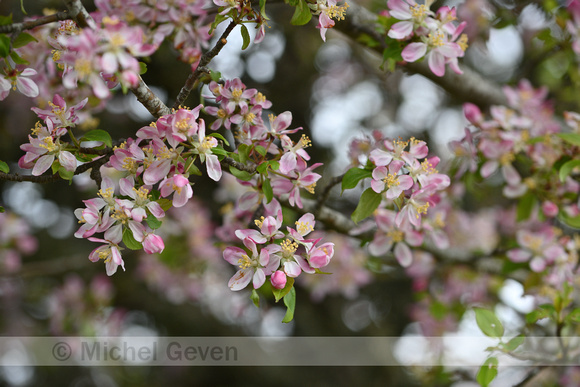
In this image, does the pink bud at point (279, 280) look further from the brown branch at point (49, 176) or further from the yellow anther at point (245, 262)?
the brown branch at point (49, 176)

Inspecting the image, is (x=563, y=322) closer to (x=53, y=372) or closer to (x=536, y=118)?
(x=536, y=118)

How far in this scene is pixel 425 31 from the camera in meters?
1.32

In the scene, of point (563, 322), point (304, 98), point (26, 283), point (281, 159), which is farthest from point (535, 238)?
point (26, 283)

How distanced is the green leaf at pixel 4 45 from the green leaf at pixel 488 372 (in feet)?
4.56

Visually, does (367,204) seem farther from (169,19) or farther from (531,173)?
(531,173)

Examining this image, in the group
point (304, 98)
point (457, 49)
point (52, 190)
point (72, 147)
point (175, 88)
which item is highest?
point (457, 49)

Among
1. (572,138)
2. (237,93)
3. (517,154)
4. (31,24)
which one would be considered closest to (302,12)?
(237,93)

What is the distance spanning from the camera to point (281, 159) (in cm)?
110

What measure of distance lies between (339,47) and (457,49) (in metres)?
2.76

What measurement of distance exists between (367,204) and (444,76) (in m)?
1.03

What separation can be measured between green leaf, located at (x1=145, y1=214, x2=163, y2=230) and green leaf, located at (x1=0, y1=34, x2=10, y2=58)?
0.44 meters

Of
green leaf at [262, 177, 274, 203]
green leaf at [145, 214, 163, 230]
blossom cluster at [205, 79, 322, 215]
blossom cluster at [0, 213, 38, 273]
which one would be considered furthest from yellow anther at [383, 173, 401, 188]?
blossom cluster at [0, 213, 38, 273]

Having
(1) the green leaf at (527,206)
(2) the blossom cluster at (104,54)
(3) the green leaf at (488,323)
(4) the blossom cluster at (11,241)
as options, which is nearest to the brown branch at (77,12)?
(2) the blossom cluster at (104,54)

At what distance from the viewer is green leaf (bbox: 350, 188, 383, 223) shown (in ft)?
3.78
